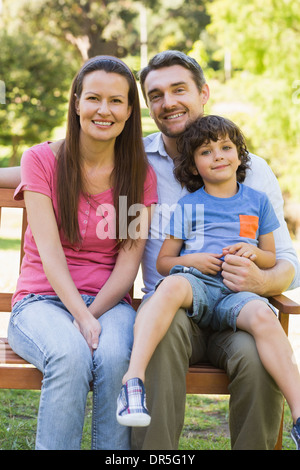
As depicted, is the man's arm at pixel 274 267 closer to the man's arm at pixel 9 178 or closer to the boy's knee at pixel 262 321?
the boy's knee at pixel 262 321

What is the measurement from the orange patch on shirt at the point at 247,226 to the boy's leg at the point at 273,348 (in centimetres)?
45

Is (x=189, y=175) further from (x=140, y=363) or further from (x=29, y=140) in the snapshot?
(x=29, y=140)

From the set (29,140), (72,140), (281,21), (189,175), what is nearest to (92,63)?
(72,140)

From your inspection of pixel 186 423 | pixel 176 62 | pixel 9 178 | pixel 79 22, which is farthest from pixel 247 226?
pixel 79 22

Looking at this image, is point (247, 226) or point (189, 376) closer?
point (189, 376)

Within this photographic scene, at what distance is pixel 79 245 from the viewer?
289 cm

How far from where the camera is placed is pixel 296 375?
2404mm

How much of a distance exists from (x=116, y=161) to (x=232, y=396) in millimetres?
1229

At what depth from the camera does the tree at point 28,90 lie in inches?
623

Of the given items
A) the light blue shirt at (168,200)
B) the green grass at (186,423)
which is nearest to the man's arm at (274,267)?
the light blue shirt at (168,200)

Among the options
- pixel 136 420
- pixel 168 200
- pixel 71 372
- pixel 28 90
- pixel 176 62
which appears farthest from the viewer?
pixel 28 90

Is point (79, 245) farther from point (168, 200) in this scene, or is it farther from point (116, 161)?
point (168, 200)

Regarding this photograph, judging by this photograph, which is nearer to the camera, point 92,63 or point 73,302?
point 73,302

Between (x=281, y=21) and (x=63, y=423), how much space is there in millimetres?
8961
